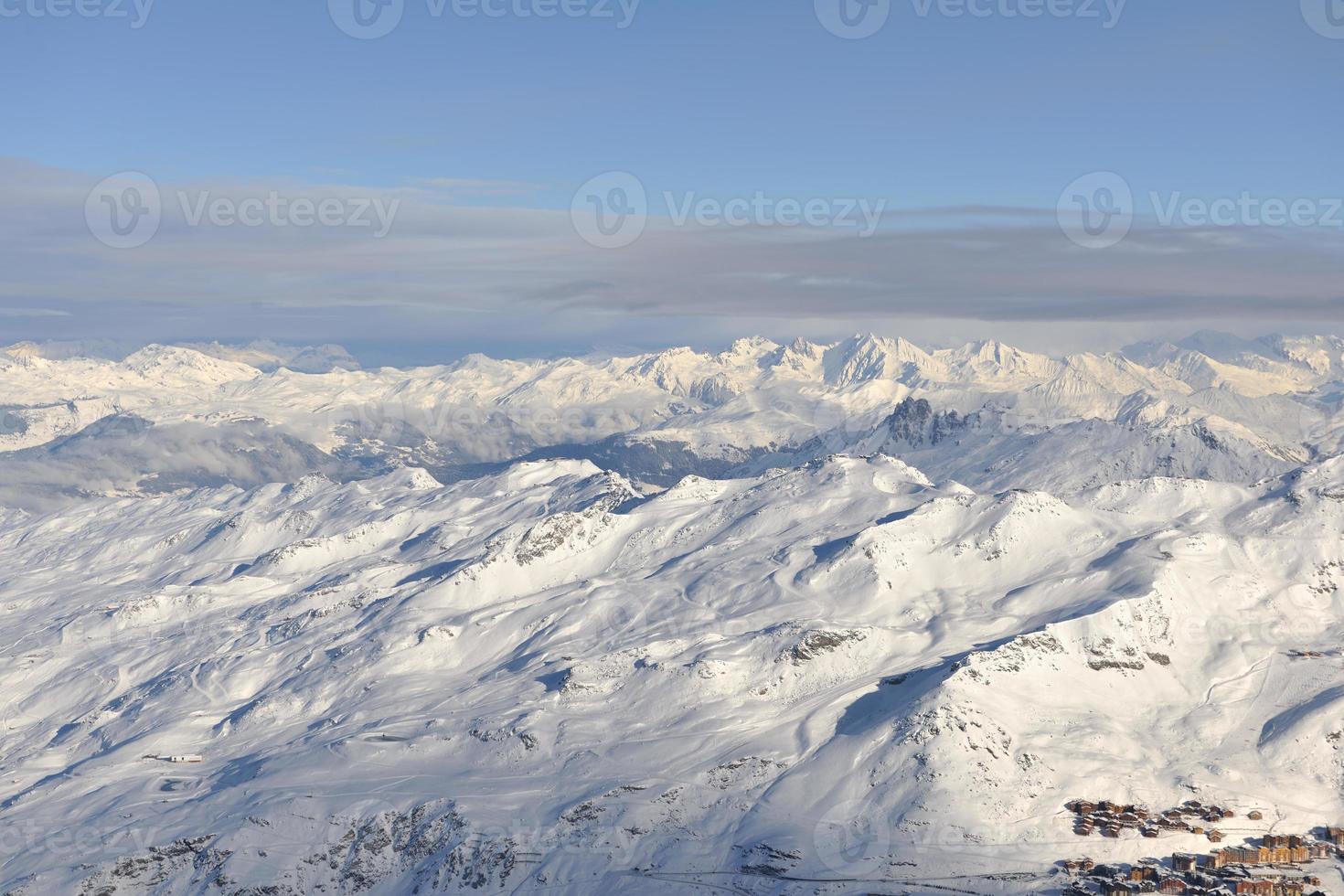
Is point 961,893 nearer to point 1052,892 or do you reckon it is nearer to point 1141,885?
point 1052,892

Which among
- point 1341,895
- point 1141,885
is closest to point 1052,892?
point 1141,885

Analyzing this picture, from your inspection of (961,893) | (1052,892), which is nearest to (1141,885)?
(1052,892)

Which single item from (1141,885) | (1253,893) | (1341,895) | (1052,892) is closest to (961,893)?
(1052,892)

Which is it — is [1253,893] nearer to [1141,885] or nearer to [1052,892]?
[1141,885]

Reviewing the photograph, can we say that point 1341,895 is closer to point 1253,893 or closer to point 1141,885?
point 1253,893

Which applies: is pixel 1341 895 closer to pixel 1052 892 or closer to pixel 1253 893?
pixel 1253 893
